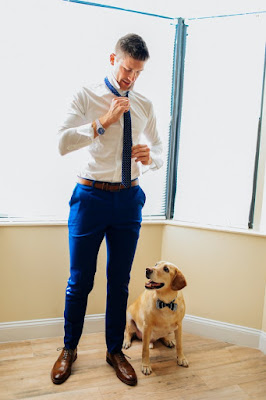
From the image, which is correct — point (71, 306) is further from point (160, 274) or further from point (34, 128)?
point (34, 128)

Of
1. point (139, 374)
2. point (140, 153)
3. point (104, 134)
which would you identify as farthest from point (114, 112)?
point (139, 374)

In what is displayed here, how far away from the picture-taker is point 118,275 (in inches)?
82.0

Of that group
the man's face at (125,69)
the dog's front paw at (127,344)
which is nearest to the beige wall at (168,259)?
the dog's front paw at (127,344)

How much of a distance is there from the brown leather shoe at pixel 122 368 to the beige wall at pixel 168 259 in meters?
0.46

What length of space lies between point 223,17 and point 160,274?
5.19 feet

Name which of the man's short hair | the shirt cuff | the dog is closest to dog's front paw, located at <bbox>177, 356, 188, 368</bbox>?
the dog

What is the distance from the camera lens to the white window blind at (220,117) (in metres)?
2.40

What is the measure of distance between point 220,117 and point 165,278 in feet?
3.51

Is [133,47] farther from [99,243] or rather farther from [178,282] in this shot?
[178,282]

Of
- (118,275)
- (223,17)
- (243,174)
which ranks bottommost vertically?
(118,275)

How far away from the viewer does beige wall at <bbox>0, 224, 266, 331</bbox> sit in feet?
7.76

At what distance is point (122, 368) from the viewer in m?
2.09

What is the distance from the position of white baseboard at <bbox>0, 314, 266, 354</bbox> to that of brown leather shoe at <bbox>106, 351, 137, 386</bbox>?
0.41m

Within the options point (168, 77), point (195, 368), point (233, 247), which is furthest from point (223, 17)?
point (195, 368)
